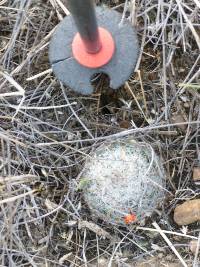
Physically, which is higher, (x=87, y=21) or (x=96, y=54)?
(x=87, y=21)

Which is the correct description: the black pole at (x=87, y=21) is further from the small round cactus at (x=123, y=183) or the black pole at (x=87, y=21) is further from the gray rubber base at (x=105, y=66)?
the small round cactus at (x=123, y=183)

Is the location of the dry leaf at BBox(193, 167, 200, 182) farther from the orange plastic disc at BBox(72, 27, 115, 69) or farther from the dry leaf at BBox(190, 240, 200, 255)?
the orange plastic disc at BBox(72, 27, 115, 69)

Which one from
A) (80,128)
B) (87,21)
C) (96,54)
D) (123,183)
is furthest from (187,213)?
(87,21)

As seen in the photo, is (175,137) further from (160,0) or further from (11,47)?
(11,47)

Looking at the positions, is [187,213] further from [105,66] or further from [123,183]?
[105,66]

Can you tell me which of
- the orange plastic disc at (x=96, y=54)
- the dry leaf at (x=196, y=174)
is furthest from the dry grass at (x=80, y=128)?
the orange plastic disc at (x=96, y=54)

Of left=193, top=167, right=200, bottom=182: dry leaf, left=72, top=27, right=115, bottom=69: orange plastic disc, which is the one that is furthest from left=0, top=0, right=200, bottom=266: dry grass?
left=72, top=27, right=115, bottom=69: orange plastic disc

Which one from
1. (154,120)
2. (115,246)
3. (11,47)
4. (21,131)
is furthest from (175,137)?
(11,47)
